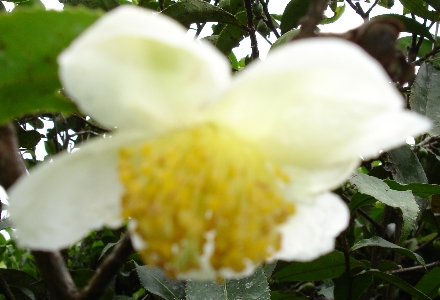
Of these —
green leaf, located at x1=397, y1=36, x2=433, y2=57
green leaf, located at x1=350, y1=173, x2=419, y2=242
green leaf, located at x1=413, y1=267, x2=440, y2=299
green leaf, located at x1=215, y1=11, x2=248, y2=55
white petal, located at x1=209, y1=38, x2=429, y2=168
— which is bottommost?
green leaf, located at x1=413, y1=267, x2=440, y2=299

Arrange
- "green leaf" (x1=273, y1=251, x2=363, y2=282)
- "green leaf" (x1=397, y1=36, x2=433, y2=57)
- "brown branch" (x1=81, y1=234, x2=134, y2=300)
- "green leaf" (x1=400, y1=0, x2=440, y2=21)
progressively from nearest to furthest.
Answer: "brown branch" (x1=81, y1=234, x2=134, y2=300)
"green leaf" (x1=273, y1=251, x2=363, y2=282)
"green leaf" (x1=400, y1=0, x2=440, y2=21)
"green leaf" (x1=397, y1=36, x2=433, y2=57)

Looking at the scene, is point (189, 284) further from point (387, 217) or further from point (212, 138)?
point (387, 217)

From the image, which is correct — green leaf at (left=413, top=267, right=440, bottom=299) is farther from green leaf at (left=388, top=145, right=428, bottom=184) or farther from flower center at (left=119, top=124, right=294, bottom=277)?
flower center at (left=119, top=124, right=294, bottom=277)

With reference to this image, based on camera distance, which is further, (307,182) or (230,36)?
(230,36)

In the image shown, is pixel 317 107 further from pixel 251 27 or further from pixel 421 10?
pixel 421 10

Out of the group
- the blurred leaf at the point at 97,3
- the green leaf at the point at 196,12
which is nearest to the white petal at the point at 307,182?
the green leaf at the point at 196,12

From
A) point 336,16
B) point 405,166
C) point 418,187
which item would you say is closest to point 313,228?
point 418,187

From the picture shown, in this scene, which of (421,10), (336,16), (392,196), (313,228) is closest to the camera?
(313,228)

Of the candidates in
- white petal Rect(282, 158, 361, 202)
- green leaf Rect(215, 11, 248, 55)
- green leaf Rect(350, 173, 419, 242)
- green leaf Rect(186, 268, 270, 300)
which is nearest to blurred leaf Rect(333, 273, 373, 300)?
green leaf Rect(350, 173, 419, 242)
